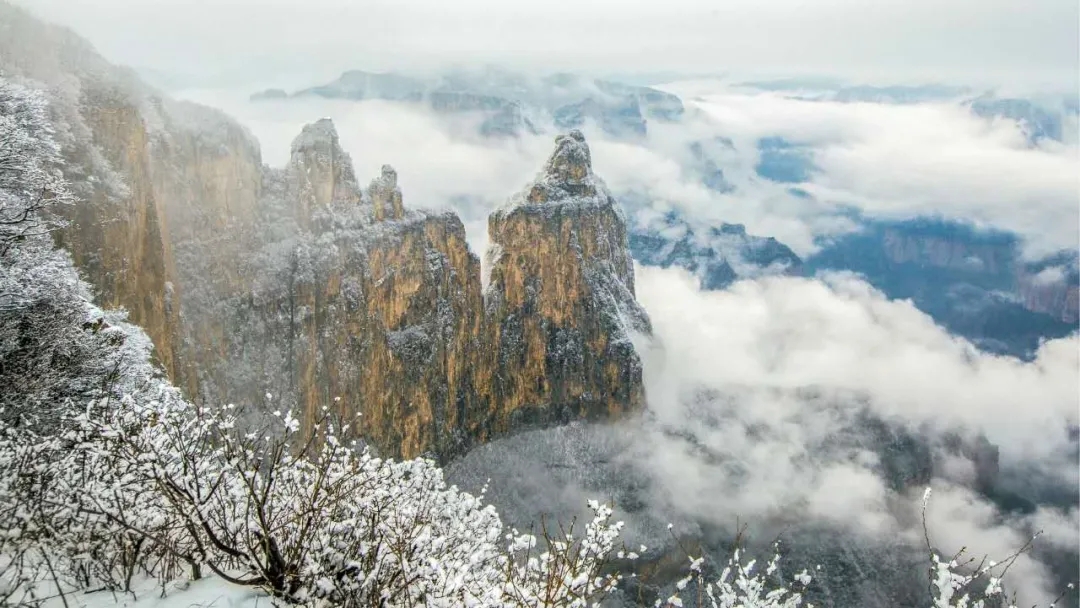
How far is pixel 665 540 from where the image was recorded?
117000 millimetres

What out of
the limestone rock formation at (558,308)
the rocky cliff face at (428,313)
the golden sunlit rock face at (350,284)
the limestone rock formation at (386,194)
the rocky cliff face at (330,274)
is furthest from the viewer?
the limestone rock formation at (558,308)

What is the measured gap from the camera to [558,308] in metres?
146

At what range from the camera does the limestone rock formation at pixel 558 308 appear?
465ft

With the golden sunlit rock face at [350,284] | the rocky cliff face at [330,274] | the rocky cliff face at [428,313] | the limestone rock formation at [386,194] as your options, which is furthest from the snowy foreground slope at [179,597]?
the limestone rock formation at [386,194]

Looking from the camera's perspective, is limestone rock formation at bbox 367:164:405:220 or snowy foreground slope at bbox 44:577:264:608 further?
limestone rock formation at bbox 367:164:405:220

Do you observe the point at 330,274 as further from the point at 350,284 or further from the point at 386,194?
the point at 386,194

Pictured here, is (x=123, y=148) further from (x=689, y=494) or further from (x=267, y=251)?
(x=689, y=494)

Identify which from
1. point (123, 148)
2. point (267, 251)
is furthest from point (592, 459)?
point (123, 148)

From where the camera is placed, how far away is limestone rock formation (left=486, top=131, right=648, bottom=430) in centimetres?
14175

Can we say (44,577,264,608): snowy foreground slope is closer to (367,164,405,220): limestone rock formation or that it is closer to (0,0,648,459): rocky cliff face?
(0,0,648,459): rocky cliff face

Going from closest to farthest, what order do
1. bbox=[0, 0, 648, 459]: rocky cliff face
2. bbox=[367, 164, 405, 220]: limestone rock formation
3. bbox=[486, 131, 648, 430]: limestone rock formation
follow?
bbox=[0, 0, 648, 459]: rocky cliff face, bbox=[367, 164, 405, 220]: limestone rock formation, bbox=[486, 131, 648, 430]: limestone rock formation

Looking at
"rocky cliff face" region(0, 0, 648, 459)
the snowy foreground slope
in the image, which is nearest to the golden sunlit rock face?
"rocky cliff face" region(0, 0, 648, 459)

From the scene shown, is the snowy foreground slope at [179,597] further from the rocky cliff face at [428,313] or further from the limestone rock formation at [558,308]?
the limestone rock formation at [558,308]

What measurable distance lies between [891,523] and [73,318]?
15542 cm
